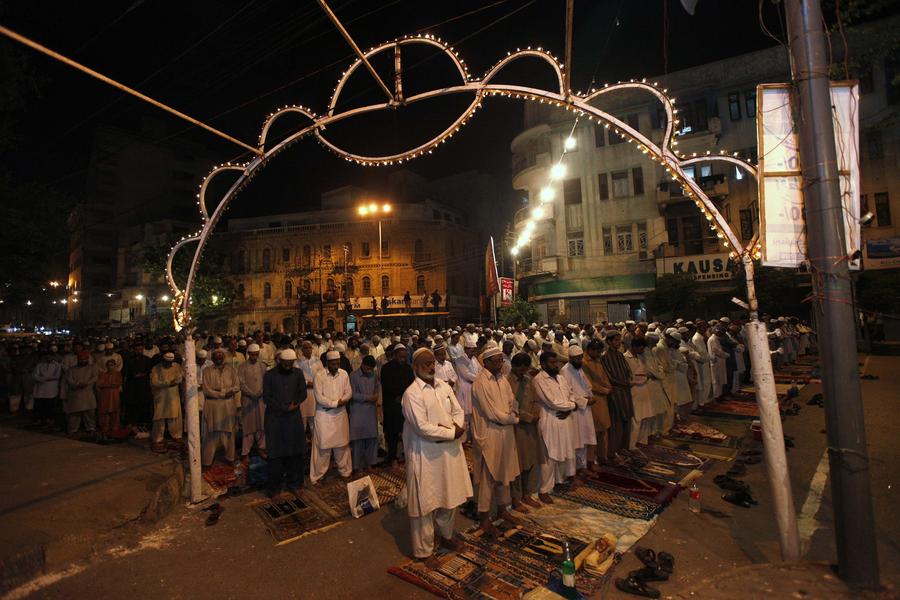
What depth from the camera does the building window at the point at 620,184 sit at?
91.7ft

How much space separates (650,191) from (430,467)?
27.2m

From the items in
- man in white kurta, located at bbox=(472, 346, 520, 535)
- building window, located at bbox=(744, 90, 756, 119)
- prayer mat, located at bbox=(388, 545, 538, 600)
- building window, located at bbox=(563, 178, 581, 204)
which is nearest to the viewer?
prayer mat, located at bbox=(388, 545, 538, 600)

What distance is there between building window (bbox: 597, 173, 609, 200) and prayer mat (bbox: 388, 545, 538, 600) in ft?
89.9

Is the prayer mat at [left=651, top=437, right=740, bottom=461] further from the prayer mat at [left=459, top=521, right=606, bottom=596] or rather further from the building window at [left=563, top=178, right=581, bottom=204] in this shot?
the building window at [left=563, top=178, right=581, bottom=204]

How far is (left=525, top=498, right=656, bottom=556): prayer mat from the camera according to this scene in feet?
15.3

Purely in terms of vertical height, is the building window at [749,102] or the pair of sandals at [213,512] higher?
the building window at [749,102]

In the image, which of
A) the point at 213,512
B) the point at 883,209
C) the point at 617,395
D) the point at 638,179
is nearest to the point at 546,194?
the point at 638,179

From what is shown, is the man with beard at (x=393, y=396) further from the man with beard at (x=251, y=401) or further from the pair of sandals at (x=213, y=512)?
the pair of sandals at (x=213, y=512)

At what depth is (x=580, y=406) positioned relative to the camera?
241 inches

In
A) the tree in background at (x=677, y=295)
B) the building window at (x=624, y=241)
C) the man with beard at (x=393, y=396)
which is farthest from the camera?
the building window at (x=624, y=241)

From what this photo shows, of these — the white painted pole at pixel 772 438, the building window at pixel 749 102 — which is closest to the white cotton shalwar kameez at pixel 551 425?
the white painted pole at pixel 772 438

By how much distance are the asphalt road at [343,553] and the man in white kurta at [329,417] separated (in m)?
1.09

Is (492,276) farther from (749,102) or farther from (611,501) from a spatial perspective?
(611,501)

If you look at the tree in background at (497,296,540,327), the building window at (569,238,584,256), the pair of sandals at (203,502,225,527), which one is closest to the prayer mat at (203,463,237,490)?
the pair of sandals at (203,502,225,527)
